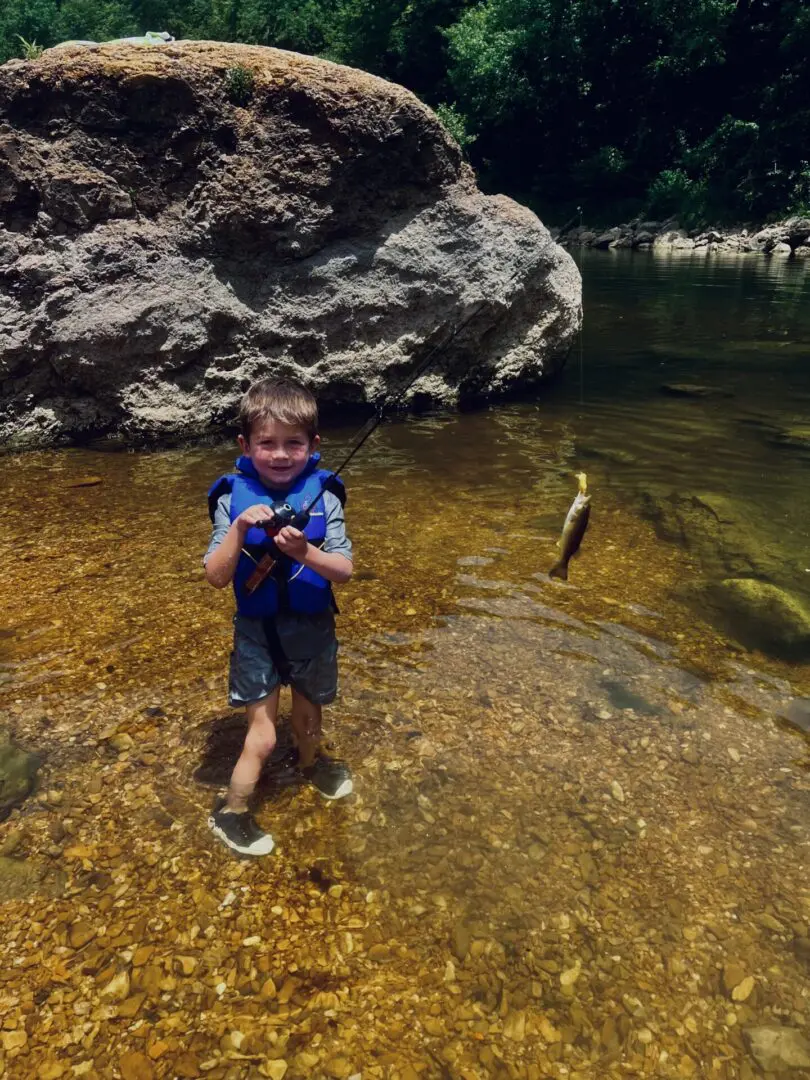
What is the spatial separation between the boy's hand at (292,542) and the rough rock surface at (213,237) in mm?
4907

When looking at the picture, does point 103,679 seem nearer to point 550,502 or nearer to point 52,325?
point 550,502

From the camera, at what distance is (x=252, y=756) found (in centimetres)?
324

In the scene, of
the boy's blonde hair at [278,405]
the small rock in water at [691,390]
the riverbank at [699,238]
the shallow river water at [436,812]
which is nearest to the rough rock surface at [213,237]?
the shallow river water at [436,812]

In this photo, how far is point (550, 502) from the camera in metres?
6.86

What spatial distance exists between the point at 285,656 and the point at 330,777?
2.19 feet

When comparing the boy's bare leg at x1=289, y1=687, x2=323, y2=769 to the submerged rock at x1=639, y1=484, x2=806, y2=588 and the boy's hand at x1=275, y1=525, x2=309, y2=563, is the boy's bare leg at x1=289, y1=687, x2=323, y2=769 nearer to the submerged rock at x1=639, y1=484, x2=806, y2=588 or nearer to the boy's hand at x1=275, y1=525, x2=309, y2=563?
the boy's hand at x1=275, y1=525, x2=309, y2=563

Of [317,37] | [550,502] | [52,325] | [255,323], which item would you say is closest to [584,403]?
[550,502]

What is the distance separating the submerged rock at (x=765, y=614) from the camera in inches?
185

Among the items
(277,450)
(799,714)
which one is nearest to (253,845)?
(277,450)

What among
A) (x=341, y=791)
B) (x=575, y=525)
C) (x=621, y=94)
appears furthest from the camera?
(x=621, y=94)

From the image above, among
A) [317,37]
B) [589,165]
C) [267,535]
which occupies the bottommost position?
[267,535]

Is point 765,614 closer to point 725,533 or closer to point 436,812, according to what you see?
point 725,533

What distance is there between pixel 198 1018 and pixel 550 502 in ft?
17.0

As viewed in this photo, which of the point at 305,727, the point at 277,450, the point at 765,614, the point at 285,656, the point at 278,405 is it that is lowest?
the point at 765,614
